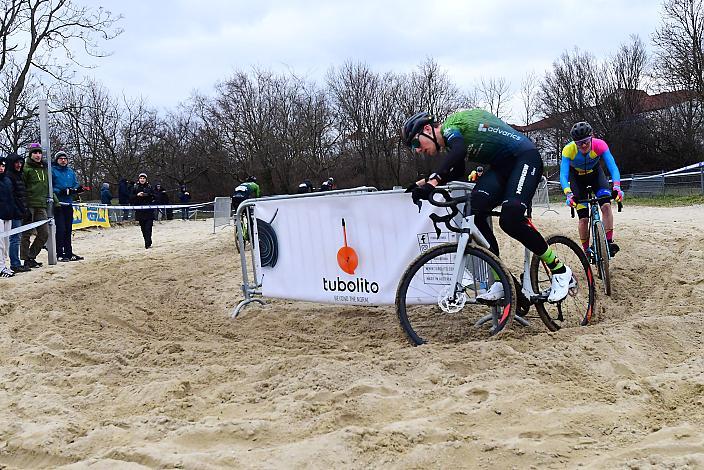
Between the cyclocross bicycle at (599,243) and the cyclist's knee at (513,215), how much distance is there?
2.12 m

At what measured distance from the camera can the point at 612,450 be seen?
2631 millimetres

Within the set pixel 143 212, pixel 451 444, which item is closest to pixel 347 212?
pixel 451 444

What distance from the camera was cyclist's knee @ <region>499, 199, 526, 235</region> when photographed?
14.5ft

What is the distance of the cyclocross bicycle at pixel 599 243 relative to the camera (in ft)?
20.0

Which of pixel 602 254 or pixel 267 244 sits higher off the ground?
pixel 267 244

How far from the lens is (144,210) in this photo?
1411cm

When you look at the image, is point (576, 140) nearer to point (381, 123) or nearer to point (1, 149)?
point (1, 149)

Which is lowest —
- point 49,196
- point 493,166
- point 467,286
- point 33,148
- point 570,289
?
point 570,289

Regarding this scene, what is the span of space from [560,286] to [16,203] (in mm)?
8247

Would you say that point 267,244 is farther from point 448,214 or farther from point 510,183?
point 510,183

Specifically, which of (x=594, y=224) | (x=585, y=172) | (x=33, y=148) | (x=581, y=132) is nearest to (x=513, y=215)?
(x=594, y=224)

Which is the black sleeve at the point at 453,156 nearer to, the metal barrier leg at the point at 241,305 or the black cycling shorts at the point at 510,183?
the black cycling shorts at the point at 510,183

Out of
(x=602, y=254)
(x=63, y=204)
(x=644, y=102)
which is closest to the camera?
(x=602, y=254)

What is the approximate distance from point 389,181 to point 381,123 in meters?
4.72
